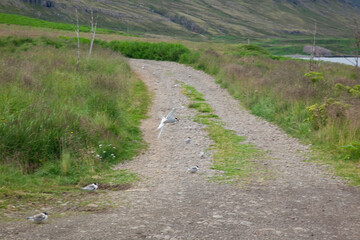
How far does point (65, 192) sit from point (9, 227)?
1.74 metres

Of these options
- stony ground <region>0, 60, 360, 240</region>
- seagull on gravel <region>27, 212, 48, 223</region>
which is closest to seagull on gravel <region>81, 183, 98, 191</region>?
stony ground <region>0, 60, 360, 240</region>

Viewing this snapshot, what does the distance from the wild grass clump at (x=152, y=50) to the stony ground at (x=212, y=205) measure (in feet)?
87.6

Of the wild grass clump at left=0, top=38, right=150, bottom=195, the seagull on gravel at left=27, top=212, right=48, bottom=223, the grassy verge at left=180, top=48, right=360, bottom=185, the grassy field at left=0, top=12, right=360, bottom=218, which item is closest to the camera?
the seagull on gravel at left=27, top=212, right=48, bottom=223

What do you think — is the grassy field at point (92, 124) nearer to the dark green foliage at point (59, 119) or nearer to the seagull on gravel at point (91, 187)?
the dark green foliage at point (59, 119)

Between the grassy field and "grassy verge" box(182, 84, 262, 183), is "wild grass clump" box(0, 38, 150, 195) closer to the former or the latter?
the grassy field

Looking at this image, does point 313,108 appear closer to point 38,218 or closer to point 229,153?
point 229,153

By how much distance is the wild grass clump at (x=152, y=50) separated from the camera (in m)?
36.6

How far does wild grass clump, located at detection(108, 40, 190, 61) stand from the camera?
1441 inches

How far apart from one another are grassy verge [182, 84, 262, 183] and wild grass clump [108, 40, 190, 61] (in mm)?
22770

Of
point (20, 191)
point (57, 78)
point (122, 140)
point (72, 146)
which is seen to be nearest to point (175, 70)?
point (57, 78)

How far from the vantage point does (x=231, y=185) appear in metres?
7.18

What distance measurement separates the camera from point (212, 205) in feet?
19.6

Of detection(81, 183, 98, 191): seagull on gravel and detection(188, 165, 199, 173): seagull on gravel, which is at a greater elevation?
detection(188, 165, 199, 173): seagull on gravel

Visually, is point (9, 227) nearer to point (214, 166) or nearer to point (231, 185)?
point (231, 185)
